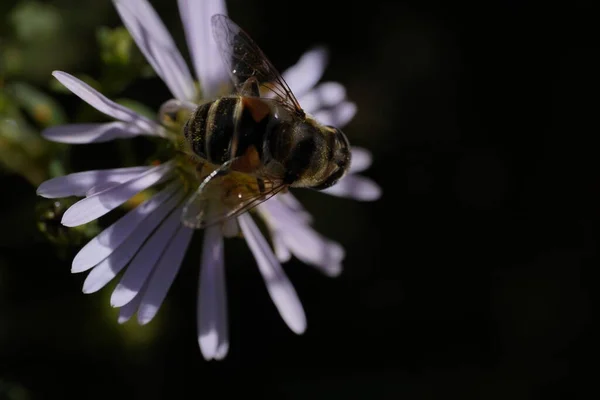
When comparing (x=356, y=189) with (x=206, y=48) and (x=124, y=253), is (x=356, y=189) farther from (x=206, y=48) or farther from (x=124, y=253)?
(x=124, y=253)

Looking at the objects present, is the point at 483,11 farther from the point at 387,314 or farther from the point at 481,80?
the point at 387,314

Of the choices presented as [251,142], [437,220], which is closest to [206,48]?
[251,142]

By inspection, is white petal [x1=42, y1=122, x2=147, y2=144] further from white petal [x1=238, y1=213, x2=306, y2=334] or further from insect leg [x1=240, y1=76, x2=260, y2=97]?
white petal [x1=238, y1=213, x2=306, y2=334]

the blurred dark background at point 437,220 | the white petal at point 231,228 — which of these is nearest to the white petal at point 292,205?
the white petal at point 231,228

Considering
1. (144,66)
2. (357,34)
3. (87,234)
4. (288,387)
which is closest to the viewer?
(87,234)

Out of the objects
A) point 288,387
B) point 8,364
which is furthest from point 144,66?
point 288,387

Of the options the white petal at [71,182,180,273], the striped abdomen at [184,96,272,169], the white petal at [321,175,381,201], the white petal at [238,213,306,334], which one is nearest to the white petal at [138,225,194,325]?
the white petal at [71,182,180,273]
